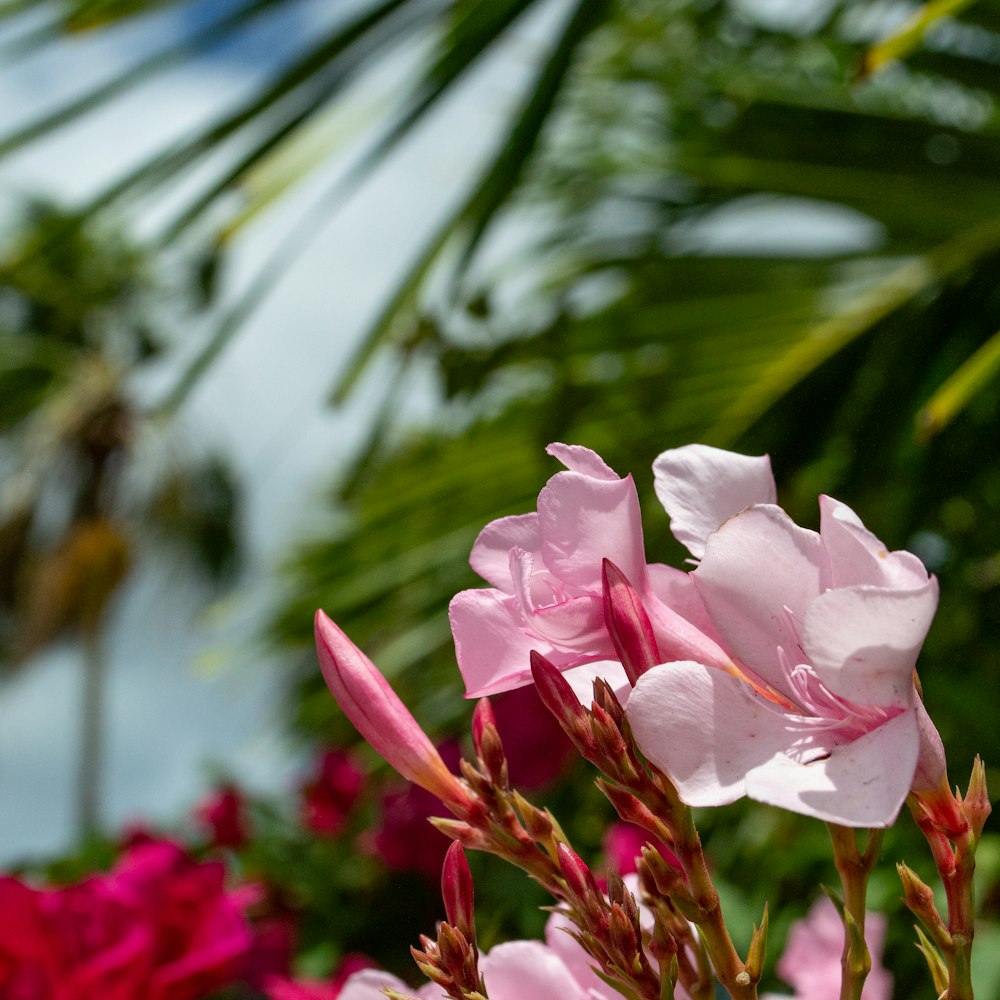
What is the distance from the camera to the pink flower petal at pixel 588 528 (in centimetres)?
28

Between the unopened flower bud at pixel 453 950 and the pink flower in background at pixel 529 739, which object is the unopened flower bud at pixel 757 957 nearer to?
the unopened flower bud at pixel 453 950

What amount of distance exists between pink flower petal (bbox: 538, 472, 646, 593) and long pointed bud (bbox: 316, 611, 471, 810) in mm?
60

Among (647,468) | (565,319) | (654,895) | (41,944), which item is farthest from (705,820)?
(654,895)

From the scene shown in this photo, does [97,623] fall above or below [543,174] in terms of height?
below

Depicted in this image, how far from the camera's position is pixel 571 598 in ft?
0.97

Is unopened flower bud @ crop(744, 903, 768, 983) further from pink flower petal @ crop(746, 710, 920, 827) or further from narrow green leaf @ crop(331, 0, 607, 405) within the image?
narrow green leaf @ crop(331, 0, 607, 405)

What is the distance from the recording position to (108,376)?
8.70m

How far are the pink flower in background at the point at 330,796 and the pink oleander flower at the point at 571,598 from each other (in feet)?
2.63

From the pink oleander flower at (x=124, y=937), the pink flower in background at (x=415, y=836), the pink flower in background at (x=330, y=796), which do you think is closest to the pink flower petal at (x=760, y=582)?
the pink oleander flower at (x=124, y=937)

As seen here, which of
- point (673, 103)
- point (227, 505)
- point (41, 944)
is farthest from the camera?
point (227, 505)

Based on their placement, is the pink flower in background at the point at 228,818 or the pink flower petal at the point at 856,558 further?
the pink flower in background at the point at 228,818

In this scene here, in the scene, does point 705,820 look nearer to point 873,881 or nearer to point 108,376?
point 873,881

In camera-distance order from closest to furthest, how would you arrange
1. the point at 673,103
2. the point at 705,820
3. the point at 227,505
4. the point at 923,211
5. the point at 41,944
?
the point at 41,944, the point at 705,820, the point at 923,211, the point at 673,103, the point at 227,505

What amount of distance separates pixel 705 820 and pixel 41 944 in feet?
1.79
